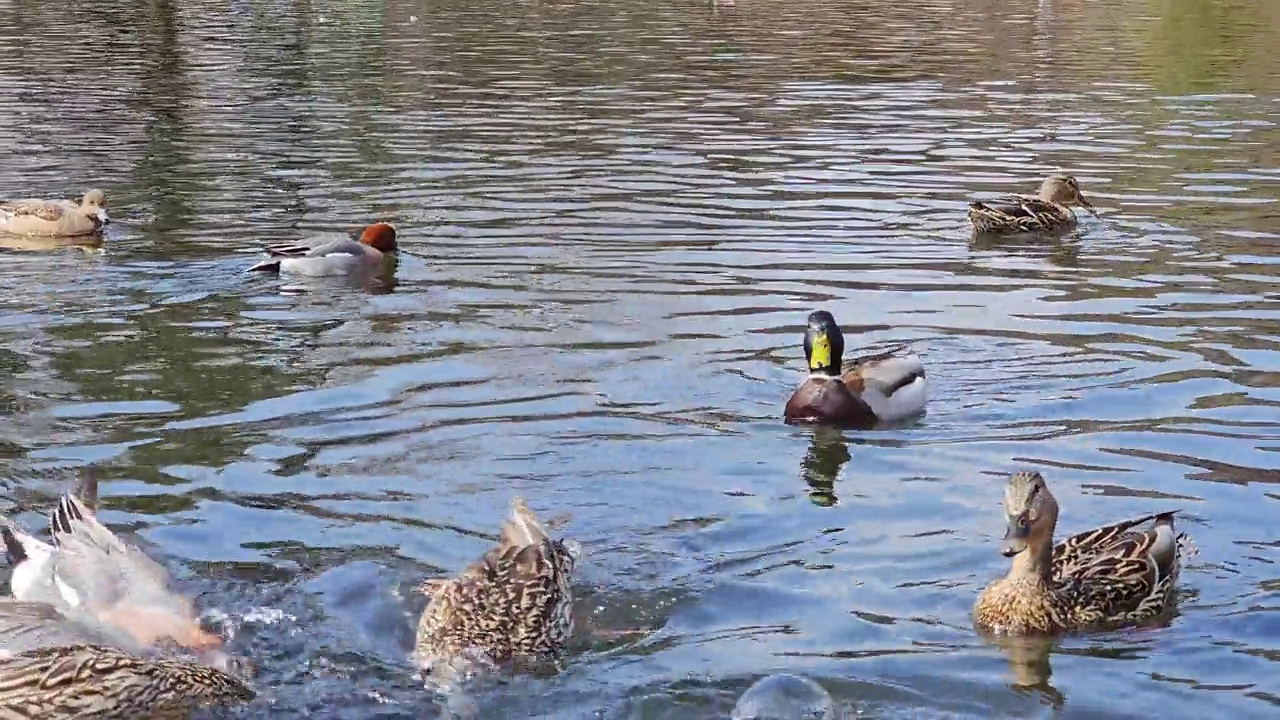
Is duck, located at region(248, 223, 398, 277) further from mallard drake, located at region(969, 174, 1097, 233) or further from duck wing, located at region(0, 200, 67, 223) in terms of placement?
mallard drake, located at region(969, 174, 1097, 233)

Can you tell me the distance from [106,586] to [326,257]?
8392 millimetres

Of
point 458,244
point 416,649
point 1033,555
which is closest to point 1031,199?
point 458,244

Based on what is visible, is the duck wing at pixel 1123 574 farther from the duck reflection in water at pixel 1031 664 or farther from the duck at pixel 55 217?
the duck at pixel 55 217

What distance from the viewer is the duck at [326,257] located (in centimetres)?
1588

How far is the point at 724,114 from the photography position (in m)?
27.0

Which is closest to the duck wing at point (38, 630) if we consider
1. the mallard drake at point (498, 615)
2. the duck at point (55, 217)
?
the mallard drake at point (498, 615)

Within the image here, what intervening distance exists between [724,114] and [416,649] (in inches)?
769

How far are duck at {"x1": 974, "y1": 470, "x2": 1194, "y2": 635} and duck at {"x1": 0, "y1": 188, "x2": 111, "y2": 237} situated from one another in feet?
36.4

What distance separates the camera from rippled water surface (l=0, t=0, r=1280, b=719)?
27.5 feet

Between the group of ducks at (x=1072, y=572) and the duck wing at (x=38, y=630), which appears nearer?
the duck wing at (x=38, y=630)

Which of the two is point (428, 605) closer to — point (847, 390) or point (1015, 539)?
point (1015, 539)

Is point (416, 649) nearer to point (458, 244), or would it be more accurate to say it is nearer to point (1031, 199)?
point (458, 244)

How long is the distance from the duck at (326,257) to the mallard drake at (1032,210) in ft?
18.2

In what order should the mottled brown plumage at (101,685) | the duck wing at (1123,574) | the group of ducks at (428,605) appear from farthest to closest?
the duck wing at (1123,574) → the group of ducks at (428,605) → the mottled brown plumage at (101,685)
